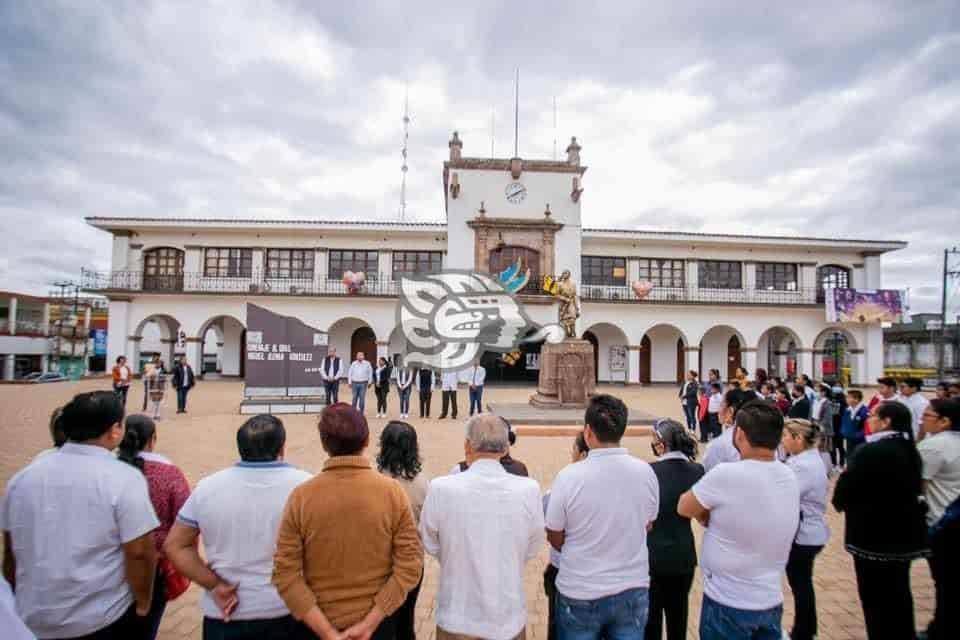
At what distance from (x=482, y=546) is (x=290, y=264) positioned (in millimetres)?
23625

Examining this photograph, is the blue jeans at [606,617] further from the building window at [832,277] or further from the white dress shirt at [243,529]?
the building window at [832,277]

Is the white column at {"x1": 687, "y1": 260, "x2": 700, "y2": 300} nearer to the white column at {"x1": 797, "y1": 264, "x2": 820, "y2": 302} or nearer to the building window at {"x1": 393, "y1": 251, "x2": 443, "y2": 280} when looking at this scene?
the white column at {"x1": 797, "y1": 264, "x2": 820, "y2": 302}

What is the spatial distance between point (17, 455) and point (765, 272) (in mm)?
27602

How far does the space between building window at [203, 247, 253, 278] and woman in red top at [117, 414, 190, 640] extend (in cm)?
2285

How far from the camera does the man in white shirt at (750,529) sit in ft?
6.64

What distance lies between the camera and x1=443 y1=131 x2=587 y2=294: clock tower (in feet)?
70.5

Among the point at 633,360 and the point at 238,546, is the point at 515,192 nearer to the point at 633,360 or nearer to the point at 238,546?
the point at 633,360

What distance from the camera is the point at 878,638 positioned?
257 cm

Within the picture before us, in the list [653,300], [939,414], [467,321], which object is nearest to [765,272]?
[653,300]

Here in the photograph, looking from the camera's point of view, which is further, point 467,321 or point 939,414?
point 467,321

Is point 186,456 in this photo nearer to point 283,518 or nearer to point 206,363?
point 283,518

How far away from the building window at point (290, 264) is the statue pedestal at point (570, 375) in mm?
15252

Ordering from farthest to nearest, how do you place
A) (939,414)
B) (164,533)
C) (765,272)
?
1. (765,272)
2. (939,414)
3. (164,533)

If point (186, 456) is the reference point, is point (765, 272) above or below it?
above
